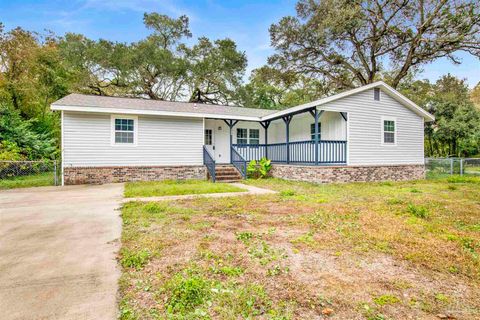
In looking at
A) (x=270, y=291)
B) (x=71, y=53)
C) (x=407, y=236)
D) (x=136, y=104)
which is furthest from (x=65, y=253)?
(x=71, y=53)

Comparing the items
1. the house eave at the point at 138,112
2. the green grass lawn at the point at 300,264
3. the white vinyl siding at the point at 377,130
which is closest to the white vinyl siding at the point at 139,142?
the house eave at the point at 138,112

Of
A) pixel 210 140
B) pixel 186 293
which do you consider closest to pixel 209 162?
pixel 210 140

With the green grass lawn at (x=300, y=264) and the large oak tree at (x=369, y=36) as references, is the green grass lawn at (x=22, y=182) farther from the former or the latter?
the large oak tree at (x=369, y=36)

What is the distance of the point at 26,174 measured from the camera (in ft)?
39.9

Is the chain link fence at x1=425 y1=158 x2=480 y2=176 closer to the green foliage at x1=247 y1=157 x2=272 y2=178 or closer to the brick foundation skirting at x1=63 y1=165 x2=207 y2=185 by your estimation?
the green foliage at x1=247 y1=157 x2=272 y2=178

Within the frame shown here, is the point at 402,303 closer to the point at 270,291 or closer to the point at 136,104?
the point at 270,291

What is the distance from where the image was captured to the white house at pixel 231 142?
1086 centimetres

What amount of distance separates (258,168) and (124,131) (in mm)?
6418

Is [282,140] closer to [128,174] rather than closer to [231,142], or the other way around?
[231,142]

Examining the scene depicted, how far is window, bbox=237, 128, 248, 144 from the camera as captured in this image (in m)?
15.0

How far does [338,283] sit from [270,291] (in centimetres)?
71

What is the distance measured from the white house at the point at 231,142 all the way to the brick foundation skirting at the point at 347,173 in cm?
4

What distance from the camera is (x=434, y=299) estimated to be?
2.37 m

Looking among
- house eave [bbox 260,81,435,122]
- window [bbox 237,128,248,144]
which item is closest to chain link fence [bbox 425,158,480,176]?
house eave [bbox 260,81,435,122]
